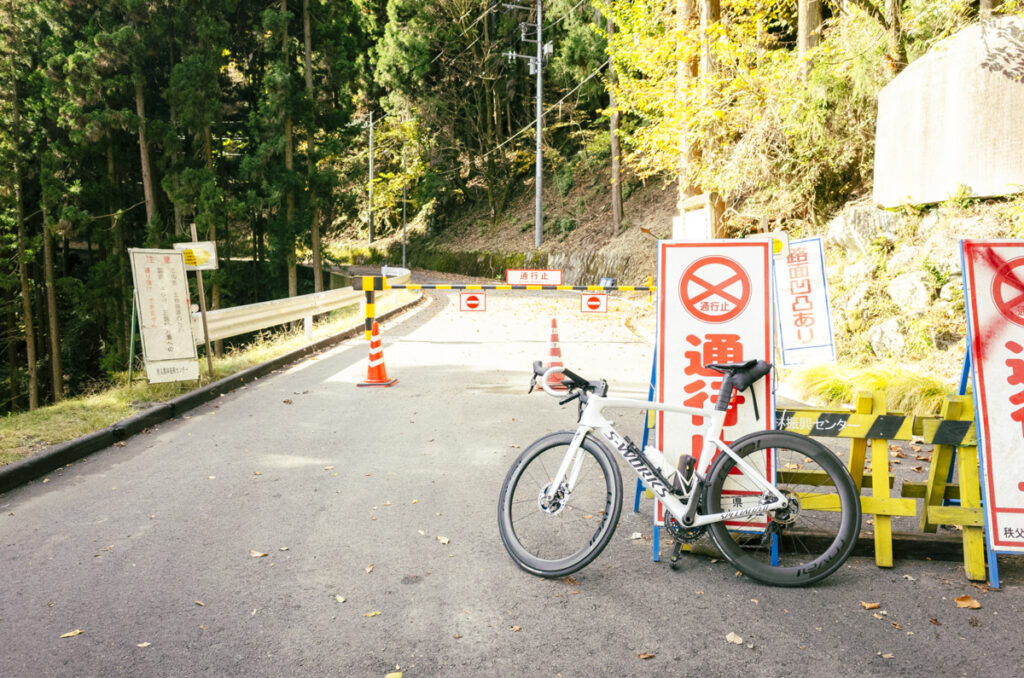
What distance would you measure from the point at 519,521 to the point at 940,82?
32.3ft

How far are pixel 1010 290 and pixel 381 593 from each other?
12.6ft

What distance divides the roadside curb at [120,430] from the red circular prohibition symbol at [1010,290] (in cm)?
708

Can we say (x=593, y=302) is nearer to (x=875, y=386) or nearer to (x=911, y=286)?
(x=911, y=286)

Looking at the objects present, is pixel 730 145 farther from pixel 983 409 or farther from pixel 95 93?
pixel 95 93

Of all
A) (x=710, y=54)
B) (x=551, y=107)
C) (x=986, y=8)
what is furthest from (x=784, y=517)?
(x=551, y=107)

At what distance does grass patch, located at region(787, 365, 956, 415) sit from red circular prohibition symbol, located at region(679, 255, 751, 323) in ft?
10.3

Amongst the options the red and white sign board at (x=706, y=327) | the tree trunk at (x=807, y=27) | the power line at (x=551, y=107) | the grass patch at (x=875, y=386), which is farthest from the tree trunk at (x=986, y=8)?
the power line at (x=551, y=107)

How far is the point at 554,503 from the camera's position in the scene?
4.22m

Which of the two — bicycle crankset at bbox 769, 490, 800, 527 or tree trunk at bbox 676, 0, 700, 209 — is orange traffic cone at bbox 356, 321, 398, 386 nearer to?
bicycle crankset at bbox 769, 490, 800, 527

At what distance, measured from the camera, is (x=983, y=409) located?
13.1 ft

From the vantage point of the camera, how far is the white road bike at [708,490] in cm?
399

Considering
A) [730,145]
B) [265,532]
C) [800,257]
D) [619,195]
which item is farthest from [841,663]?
[619,195]

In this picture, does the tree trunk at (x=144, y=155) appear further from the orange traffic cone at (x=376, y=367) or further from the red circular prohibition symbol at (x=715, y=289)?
the red circular prohibition symbol at (x=715, y=289)

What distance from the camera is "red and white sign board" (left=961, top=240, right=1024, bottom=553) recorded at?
12.9 ft
